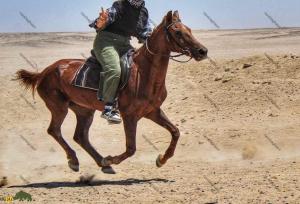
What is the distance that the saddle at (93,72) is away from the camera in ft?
32.1

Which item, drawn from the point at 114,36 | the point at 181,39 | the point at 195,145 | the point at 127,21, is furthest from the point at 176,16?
the point at 195,145

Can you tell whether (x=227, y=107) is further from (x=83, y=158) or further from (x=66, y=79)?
(x=66, y=79)

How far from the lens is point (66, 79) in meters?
10.4

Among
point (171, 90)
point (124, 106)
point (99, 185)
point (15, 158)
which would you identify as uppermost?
point (124, 106)

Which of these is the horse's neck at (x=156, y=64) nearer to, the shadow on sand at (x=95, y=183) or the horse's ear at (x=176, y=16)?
the horse's ear at (x=176, y=16)

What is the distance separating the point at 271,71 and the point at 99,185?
8.99 meters

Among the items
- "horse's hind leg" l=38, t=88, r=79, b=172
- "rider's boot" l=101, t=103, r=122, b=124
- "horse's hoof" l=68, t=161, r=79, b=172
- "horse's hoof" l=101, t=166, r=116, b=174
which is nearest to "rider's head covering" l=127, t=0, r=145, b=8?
"rider's boot" l=101, t=103, r=122, b=124

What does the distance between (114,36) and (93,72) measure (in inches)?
23.5

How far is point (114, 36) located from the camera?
10031 millimetres

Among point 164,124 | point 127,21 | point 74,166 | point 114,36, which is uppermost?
point 127,21

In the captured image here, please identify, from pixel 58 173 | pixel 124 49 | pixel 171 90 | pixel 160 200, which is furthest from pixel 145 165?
pixel 171 90

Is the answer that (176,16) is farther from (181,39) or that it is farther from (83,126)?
(83,126)

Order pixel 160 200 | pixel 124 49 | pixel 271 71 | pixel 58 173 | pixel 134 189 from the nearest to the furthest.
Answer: pixel 160 200, pixel 134 189, pixel 124 49, pixel 58 173, pixel 271 71

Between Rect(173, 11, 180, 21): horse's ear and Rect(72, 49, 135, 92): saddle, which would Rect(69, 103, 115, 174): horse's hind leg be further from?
Rect(173, 11, 180, 21): horse's ear
